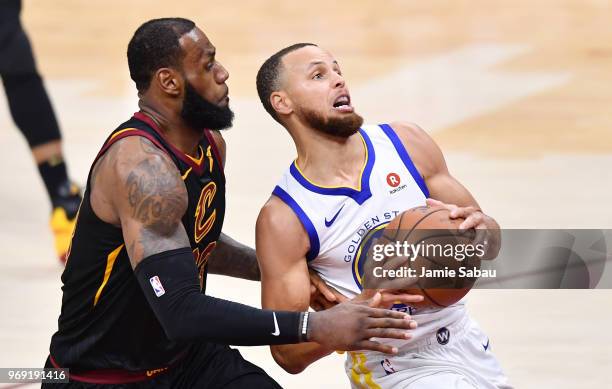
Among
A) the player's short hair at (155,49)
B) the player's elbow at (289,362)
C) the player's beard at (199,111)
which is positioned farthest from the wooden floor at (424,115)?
the player's short hair at (155,49)

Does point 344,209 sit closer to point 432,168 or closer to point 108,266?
point 432,168

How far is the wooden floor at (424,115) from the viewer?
7.18 metres

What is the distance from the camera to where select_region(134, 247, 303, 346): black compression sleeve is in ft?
14.8

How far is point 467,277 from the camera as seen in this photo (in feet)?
16.0

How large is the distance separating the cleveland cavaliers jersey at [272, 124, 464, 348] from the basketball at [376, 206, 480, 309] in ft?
0.73

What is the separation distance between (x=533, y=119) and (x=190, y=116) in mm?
6437

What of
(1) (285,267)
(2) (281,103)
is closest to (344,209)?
(1) (285,267)

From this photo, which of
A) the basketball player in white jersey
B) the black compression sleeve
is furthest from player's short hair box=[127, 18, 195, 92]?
the black compression sleeve

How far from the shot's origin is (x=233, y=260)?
224 inches

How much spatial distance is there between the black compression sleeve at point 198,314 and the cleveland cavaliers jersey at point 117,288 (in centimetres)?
35

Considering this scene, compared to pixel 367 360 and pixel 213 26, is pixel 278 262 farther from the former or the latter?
pixel 213 26

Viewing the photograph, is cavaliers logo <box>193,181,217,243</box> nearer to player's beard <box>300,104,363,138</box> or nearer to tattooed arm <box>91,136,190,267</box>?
tattooed arm <box>91,136,190,267</box>

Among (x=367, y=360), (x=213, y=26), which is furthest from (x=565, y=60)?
(x=367, y=360)

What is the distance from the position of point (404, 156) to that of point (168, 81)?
41.8 inches
